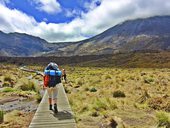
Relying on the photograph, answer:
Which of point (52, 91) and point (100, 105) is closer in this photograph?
point (52, 91)

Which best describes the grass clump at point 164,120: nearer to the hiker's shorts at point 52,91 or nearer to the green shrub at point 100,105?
the green shrub at point 100,105

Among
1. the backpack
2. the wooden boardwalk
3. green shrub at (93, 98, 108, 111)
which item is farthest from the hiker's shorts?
green shrub at (93, 98, 108, 111)

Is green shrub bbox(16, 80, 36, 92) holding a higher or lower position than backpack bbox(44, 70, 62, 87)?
lower

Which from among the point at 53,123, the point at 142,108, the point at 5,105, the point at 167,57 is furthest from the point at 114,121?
the point at 167,57

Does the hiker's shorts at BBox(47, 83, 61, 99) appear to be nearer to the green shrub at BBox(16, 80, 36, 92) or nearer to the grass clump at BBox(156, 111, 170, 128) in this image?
the grass clump at BBox(156, 111, 170, 128)

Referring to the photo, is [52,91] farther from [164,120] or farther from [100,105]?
[164,120]

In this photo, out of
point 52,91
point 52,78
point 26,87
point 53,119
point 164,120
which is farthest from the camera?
point 26,87

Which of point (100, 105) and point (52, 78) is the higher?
point (52, 78)

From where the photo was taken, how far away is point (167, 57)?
448ft

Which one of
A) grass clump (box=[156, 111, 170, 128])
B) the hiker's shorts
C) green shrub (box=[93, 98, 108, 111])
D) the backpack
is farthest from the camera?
green shrub (box=[93, 98, 108, 111])

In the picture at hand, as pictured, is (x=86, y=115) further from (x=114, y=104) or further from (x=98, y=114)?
(x=114, y=104)

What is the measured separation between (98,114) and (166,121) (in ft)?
9.81

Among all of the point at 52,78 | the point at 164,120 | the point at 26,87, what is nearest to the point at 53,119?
the point at 52,78

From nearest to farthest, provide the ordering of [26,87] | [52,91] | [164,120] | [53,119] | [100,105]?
[164,120], [53,119], [52,91], [100,105], [26,87]
